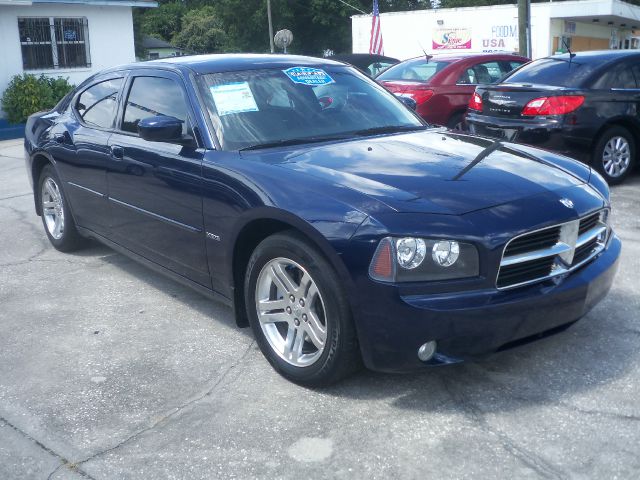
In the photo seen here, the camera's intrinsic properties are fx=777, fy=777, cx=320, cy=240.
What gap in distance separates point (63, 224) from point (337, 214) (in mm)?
3543

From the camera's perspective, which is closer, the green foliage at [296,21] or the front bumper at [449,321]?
the front bumper at [449,321]

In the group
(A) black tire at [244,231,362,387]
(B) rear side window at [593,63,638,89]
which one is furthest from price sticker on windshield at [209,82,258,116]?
(B) rear side window at [593,63,638,89]

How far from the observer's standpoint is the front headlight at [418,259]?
332 centimetres

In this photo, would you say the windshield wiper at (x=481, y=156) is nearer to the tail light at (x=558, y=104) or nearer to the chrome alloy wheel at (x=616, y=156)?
the tail light at (x=558, y=104)

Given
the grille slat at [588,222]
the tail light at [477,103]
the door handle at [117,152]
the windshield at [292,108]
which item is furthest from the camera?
the tail light at [477,103]

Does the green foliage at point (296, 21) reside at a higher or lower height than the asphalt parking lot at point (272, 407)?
higher

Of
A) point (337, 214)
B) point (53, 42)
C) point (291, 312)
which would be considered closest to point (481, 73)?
point (291, 312)

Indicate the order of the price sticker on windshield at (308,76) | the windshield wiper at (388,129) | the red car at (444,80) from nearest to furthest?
1. the windshield wiper at (388,129)
2. the price sticker on windshield at (308,76)
3. the red car at (444,80)

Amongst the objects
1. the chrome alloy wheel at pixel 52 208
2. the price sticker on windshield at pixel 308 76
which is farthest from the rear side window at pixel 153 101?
the chrome alloy wheel at pixel 52 208

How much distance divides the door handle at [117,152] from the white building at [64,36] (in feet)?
45.2

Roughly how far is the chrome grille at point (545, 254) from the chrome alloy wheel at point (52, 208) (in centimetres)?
404

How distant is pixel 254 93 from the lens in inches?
181

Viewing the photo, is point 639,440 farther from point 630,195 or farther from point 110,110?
point 630,195

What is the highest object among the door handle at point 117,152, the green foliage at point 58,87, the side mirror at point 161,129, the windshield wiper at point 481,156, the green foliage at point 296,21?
the green foliage at point 296,21
